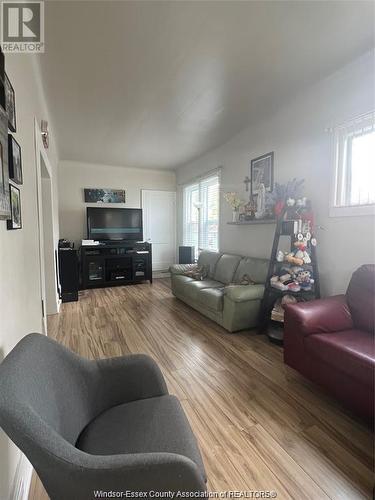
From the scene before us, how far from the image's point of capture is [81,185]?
5.34 meters

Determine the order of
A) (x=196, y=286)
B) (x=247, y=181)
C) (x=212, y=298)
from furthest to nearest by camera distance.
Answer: (x=247, y=181) → (x=196, y=286) → (x=212, y=298)

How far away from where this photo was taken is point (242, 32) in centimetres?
181

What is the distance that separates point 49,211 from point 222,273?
2.65 meters

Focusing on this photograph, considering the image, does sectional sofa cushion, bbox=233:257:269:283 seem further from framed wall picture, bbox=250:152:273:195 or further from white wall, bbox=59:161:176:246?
white wall, bbox=59:161:176:246

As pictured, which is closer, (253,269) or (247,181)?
(253,269)

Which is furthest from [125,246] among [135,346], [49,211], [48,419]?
[48,419]

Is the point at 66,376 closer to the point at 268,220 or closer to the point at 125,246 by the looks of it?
the point at 268,220

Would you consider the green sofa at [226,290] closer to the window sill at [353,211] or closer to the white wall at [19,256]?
the window sill at [353,211]

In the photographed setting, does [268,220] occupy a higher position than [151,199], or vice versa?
[151,199]

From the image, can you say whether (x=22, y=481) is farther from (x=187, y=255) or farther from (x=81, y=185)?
(x=81, y=185)

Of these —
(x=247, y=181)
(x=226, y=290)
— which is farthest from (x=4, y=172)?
(x=247, y=181)

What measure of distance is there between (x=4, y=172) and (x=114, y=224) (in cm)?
451

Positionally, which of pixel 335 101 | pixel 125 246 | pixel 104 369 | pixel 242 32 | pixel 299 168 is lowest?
pixel 104 369

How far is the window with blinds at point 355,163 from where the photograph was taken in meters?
2.19
